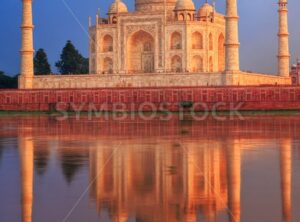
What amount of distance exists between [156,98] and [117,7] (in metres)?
9.79

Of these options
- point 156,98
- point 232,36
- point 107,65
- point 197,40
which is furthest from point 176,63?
point 232,36

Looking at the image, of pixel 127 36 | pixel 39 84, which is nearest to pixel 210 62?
pixel 127 36

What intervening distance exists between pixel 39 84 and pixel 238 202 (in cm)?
3190

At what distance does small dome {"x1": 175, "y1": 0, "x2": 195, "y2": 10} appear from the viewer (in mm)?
38656

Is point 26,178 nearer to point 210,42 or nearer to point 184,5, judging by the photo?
point 210,42

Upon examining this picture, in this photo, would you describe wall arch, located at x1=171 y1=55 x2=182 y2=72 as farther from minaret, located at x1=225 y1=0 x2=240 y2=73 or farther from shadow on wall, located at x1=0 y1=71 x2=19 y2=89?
shadow on wall, located at x1=0 y1=71 x2=19 y2=89

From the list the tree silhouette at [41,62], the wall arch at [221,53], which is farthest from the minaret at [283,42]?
the tree silhouette at [41,62]

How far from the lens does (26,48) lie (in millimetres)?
36781

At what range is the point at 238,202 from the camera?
6102mm

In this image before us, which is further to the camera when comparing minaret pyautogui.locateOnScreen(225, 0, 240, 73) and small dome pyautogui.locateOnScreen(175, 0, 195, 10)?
small dome pyautogui.locateOnScreen(175, 0, 195, 10)

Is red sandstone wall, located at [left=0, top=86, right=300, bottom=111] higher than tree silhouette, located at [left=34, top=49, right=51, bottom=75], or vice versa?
tree silhouette, located at [left=34, top=49, right=51, bottom=75]

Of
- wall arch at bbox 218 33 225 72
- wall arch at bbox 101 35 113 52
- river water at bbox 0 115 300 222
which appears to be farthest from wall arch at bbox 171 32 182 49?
river water at bbox 0 115 300 222

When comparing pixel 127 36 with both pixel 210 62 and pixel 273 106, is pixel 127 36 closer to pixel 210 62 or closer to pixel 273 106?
pixel 210 62

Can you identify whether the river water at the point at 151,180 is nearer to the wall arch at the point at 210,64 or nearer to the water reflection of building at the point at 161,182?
the water reflection of building at the point at 161,182
